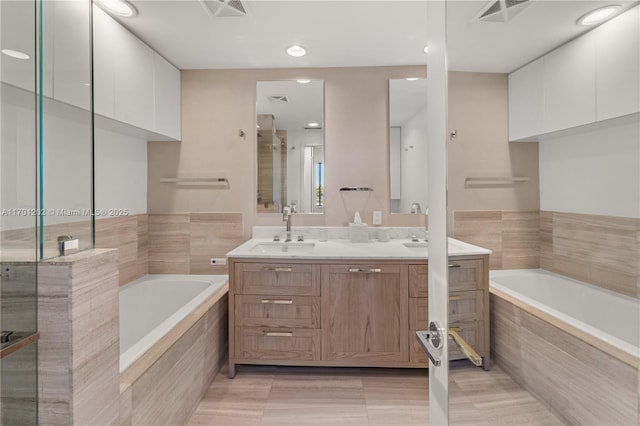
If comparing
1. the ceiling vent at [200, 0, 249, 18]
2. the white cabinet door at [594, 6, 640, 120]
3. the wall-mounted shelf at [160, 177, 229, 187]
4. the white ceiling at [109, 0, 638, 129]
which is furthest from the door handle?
the wall-mounted shelf at [160, 177, 229, 187]

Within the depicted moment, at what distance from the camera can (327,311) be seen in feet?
7.23

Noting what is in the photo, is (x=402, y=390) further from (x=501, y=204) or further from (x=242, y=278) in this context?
(x=501, y=204)

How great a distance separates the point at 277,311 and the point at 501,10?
6.65 feet

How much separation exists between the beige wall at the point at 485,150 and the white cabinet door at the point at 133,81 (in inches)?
82.5

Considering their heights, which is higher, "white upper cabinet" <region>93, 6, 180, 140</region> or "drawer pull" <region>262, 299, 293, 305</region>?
"white upper cabinet" <region>93, 6, 180, 140</region>

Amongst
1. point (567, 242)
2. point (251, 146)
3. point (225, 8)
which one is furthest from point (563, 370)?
point (251, 146)

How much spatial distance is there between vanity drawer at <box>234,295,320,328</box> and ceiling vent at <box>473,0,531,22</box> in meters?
1.89

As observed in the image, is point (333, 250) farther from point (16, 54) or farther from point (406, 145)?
point (16, 54)

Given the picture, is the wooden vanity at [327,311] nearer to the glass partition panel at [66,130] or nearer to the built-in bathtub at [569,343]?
the glass partition panel at [66,130]

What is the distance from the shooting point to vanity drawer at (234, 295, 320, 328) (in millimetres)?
2205

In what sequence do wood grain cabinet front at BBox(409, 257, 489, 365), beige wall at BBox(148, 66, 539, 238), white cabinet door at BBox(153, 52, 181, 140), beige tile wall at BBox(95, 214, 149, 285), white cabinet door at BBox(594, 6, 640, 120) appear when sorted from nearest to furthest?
1. white cabinet door at BBox(594, 6, 640, 120)
2. wood grain cabinet front at BBox(409, 257, 489, 365)
3. beige tile wall at BBox(95, 214, 149, 285)
4. white cabinet door at BBox(153, 52, 181, 140)
5. beige wall at BBox(148, 66, 539, 238)

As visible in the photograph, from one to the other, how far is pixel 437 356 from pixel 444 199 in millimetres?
391

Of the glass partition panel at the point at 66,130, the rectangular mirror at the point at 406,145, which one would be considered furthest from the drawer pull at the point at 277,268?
the glass partition panel at the point at 66,130

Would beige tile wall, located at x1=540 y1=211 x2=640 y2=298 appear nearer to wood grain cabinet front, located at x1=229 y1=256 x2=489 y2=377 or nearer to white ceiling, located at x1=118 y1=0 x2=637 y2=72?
wood grain cabinet front, located at x1=229 y1=256 x2=489 y2=377
